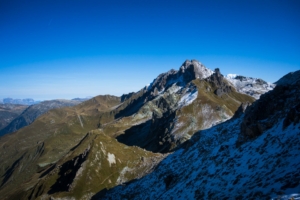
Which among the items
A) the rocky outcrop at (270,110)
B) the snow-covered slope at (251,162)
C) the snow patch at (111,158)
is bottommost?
the snow patch at (111,158)

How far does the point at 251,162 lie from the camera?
79.9 feet

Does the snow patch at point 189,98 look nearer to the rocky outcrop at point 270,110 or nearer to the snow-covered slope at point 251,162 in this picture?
the snow-covered slope at point 251,162

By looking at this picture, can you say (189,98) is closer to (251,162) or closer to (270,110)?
(270,110)

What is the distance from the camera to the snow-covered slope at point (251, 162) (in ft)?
59.2

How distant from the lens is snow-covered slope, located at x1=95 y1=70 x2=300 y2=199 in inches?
711

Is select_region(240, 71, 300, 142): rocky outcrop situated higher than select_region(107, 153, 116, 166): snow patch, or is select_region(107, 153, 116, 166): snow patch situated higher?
select_region(240, 71, 300, 142): rocky outcrop

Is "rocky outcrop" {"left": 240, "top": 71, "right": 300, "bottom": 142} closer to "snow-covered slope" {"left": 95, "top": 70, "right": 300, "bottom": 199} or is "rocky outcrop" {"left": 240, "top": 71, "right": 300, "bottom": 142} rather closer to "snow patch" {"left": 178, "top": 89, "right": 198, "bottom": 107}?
"snow-covered slope" {"left": 95, "top": 70, "right": 300, "bottom": 199}

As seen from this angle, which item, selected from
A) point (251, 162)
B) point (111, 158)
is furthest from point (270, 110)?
point (111, 158)

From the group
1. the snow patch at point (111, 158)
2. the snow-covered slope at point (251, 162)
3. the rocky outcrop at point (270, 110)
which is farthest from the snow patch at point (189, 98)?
the rocky outcrop at point (270, 110)

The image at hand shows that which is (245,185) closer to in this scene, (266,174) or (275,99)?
(266,174)

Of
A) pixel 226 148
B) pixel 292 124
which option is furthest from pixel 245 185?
pixel 226 148

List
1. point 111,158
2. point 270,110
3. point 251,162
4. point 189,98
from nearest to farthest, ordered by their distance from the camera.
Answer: point 251,162 → point 270,110 → point 111,158 → point 189,98

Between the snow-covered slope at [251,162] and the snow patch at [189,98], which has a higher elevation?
the snow patch at [189,98]

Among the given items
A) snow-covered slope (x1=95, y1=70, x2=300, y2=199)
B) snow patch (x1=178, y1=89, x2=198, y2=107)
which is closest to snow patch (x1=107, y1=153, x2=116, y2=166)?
snow-covered slope (x1=95, y1=70, x2=300, y2=199)
